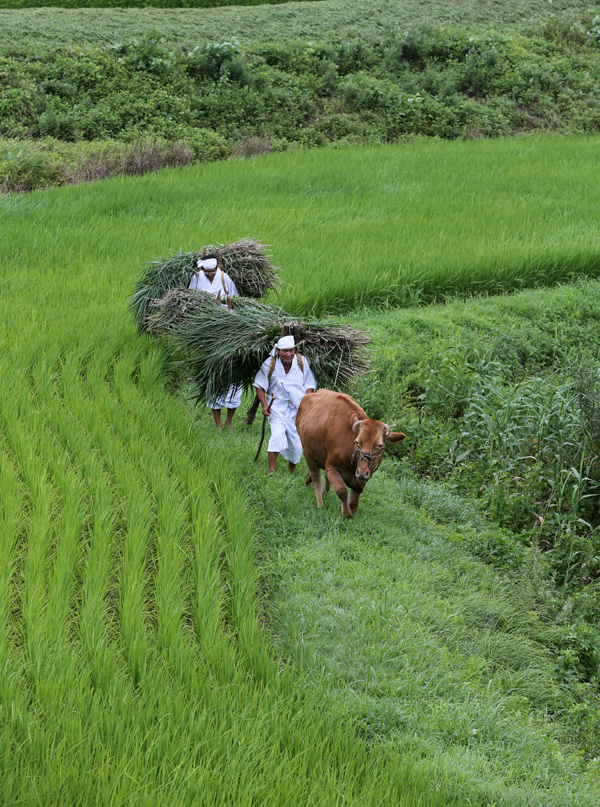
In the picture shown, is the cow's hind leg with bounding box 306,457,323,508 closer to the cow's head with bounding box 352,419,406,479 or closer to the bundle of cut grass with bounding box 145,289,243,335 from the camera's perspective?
the cow's head with bounding box 352,419,406,479

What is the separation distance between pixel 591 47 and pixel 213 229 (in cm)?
1794

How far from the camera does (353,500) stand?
16.7 ft

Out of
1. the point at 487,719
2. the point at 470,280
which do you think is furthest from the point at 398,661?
the point at 470,280

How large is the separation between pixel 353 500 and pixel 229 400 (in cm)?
148

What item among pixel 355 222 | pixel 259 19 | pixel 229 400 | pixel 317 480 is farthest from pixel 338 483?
pixel 259 19

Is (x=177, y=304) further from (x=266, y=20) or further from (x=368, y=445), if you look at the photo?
(x=266, y=20)

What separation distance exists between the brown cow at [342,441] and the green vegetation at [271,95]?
28.6 ft

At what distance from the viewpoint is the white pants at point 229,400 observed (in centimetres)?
605

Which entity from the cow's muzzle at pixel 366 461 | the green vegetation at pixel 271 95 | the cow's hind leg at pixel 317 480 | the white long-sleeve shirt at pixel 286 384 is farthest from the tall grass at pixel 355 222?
the cow's muzzle at pixel 366 461

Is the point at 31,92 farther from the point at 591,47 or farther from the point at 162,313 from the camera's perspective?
the point at 591,47

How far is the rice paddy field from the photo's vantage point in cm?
291

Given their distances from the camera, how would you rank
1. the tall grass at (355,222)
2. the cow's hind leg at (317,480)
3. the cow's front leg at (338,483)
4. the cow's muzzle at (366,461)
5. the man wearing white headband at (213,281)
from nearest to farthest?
1. the cow's muzzle at (366,461)
2. the cow's front leg at (338,483)
3. the cow's hind leg at (317,480)
4. the man wearing white headband at (213,281)
5. the tall grass at (355,222)

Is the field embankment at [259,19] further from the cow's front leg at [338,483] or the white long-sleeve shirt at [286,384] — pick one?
the cow's front leg at [338,483]

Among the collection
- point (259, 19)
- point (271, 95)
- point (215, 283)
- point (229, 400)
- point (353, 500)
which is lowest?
point (353, 500)
